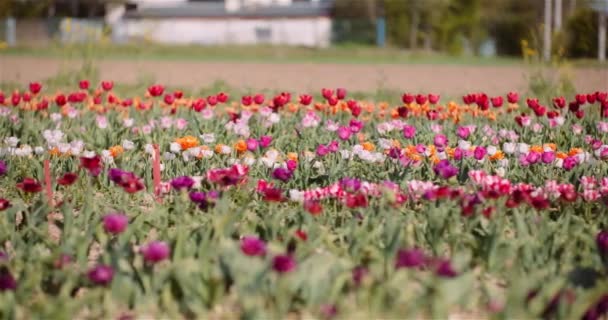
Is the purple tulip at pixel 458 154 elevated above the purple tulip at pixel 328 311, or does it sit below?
above

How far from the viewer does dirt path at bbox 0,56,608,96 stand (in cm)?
1446

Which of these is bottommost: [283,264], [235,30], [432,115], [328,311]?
[328,311]

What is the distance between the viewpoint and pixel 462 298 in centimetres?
312

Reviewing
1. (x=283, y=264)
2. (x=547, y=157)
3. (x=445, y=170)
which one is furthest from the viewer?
(x=547, y=157)

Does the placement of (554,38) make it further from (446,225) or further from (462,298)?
(462,298)

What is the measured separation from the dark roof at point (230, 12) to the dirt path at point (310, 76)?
2259 cm

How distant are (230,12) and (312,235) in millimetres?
41943

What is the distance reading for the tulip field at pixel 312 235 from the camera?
321cm

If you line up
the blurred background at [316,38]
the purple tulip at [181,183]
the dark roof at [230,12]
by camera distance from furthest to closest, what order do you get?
the dark roof at [230,12] < the blurred background at [316,38] < the purple tulip at [181,183]

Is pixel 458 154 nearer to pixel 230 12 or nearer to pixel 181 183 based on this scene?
pixel 181 183


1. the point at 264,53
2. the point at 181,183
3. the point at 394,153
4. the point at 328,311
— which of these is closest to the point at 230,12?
the point at 264,53

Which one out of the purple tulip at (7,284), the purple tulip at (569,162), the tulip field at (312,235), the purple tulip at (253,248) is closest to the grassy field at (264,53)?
the tulip field at (312,235)

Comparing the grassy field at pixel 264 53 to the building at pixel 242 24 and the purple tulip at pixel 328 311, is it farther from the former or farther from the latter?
the purple tulip at pixel 328 311

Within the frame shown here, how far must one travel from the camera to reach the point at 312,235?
3955mm
